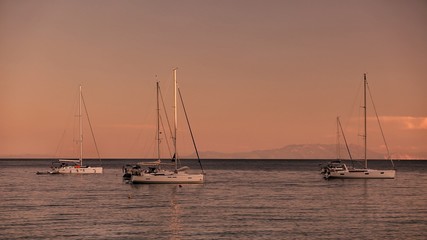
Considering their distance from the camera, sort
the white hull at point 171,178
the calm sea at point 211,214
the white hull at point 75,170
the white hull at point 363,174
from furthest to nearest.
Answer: the white hull at point 75,170 < the white hull at point 363,174 < the white hull at point 171,178 < the calm sea at point 211,214

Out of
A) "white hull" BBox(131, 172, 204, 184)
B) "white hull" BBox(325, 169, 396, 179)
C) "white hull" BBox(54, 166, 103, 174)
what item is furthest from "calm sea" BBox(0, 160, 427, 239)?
"white hull" BBox(54, 166, 103, 174)

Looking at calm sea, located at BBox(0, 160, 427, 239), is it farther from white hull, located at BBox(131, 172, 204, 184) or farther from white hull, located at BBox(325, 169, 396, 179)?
white hull, located at BBox(325, 169, 396, 179)

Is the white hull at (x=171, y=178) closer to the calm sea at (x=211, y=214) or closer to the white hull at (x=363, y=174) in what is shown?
the calm sea at (x=211, y=214)

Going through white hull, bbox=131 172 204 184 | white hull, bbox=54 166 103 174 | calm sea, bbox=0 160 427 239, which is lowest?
calm sea, bbox=0 160 427 239

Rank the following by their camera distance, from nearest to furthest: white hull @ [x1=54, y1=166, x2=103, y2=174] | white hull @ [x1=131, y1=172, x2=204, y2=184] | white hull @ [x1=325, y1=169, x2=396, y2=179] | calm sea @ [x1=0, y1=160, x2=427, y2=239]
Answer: calm sea @ [x1=0, y1=160, x2=427, y2=239], white hull @ [x1=131, y1=172, x2=204, y2=184], white hull @ [x1=325, y1=169, x2=396, y2=179], white hull @ [x1=54, y1=166, x2=103, y2=174]

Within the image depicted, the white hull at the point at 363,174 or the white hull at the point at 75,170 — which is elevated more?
the white hull at the point at 75,170

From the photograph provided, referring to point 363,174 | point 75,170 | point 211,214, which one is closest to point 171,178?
point 363,174

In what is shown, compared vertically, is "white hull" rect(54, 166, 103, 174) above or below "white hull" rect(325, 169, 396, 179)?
above

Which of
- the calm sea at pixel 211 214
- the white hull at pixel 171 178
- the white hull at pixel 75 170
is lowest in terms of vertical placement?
the calm sea at pixel 211 214

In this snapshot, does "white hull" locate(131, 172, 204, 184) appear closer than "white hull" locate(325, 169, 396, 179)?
Yes

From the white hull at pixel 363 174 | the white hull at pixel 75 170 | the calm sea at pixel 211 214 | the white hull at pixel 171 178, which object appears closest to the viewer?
the calm sea at pixel 211 214

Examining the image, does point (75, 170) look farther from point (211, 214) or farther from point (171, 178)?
point (211, 214)

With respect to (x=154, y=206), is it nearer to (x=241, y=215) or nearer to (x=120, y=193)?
(x=241, y=215)

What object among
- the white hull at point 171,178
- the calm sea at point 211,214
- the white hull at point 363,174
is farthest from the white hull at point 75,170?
the white hull at point 363,174
